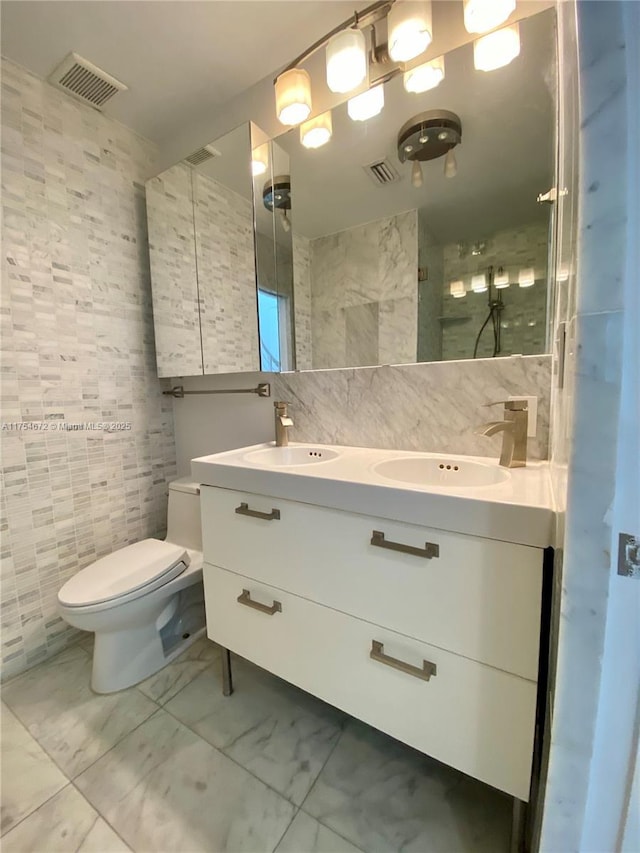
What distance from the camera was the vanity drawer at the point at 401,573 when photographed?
0.68 m

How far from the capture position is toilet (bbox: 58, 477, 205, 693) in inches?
47.2

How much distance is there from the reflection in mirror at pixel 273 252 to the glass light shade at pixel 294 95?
139 millimetres

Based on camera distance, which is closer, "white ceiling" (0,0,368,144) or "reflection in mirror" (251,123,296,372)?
"white ceiling" (0,0,368,144)

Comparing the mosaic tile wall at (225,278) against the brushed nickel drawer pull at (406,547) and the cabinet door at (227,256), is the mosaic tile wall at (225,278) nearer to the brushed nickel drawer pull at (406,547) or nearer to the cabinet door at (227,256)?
the cabinet door at (227,256)

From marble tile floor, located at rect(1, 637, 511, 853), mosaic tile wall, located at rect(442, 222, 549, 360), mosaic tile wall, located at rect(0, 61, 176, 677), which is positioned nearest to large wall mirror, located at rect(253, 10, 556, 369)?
mosaic tile wall, located at rect(442, 222, 549, 360)

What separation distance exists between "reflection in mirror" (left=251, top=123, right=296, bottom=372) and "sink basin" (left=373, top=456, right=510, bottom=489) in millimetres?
667

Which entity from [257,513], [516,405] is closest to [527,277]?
[516,405]

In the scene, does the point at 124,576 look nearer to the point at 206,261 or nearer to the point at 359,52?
the point at 206,261

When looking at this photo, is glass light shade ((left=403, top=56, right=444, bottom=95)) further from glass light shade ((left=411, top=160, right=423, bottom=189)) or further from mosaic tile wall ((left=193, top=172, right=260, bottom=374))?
mosaic tile wall ((left=193, top=172, right=260, bottom=374))

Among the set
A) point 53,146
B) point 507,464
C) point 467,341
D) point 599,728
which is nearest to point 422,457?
point 507,464

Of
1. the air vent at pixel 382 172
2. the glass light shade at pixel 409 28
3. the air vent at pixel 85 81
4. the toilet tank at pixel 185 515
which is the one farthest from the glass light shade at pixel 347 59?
the toilet tank at pixel 185 515

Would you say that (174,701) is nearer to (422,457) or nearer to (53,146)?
(422,457)

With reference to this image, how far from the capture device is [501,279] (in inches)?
42.7

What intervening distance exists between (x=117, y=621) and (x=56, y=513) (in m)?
A: 0.60
